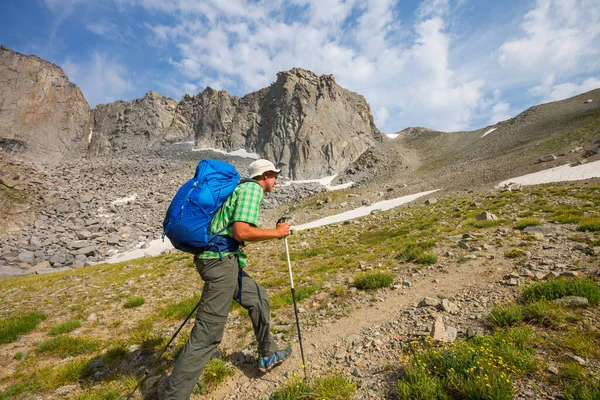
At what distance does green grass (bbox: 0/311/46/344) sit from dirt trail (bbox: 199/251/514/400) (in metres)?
7.34

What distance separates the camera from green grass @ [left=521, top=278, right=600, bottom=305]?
4.34 meters

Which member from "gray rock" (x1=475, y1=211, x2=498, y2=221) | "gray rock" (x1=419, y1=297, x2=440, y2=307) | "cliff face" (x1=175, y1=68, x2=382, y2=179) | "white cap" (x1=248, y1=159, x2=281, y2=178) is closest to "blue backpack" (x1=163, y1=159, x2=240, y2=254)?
"white cap" (x1=248, y1=159, x2=281, y2=178)

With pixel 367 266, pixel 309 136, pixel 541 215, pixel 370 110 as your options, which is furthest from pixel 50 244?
pixel 370 110

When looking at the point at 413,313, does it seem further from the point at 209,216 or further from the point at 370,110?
the point at 370,110

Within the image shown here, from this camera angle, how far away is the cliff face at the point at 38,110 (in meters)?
89.2

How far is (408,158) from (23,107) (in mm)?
138917

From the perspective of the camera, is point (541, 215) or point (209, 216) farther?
point (541, 215)

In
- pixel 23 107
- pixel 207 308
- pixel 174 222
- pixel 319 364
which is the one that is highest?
pixel 23 107

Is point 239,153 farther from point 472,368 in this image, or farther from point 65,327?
point 472,368

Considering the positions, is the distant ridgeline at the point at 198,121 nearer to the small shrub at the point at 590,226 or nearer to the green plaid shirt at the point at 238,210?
the small shrub at the point at 590,226

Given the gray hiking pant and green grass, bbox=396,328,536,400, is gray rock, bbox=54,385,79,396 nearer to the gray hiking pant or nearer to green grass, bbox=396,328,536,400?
the gray hiking pant

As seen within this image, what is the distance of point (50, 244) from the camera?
3206 centimetres

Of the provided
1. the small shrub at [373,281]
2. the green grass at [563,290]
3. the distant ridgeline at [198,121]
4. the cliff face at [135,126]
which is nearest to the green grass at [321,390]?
the small shrub at [373,281]

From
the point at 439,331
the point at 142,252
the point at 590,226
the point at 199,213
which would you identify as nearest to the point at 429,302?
the point at 439,331
